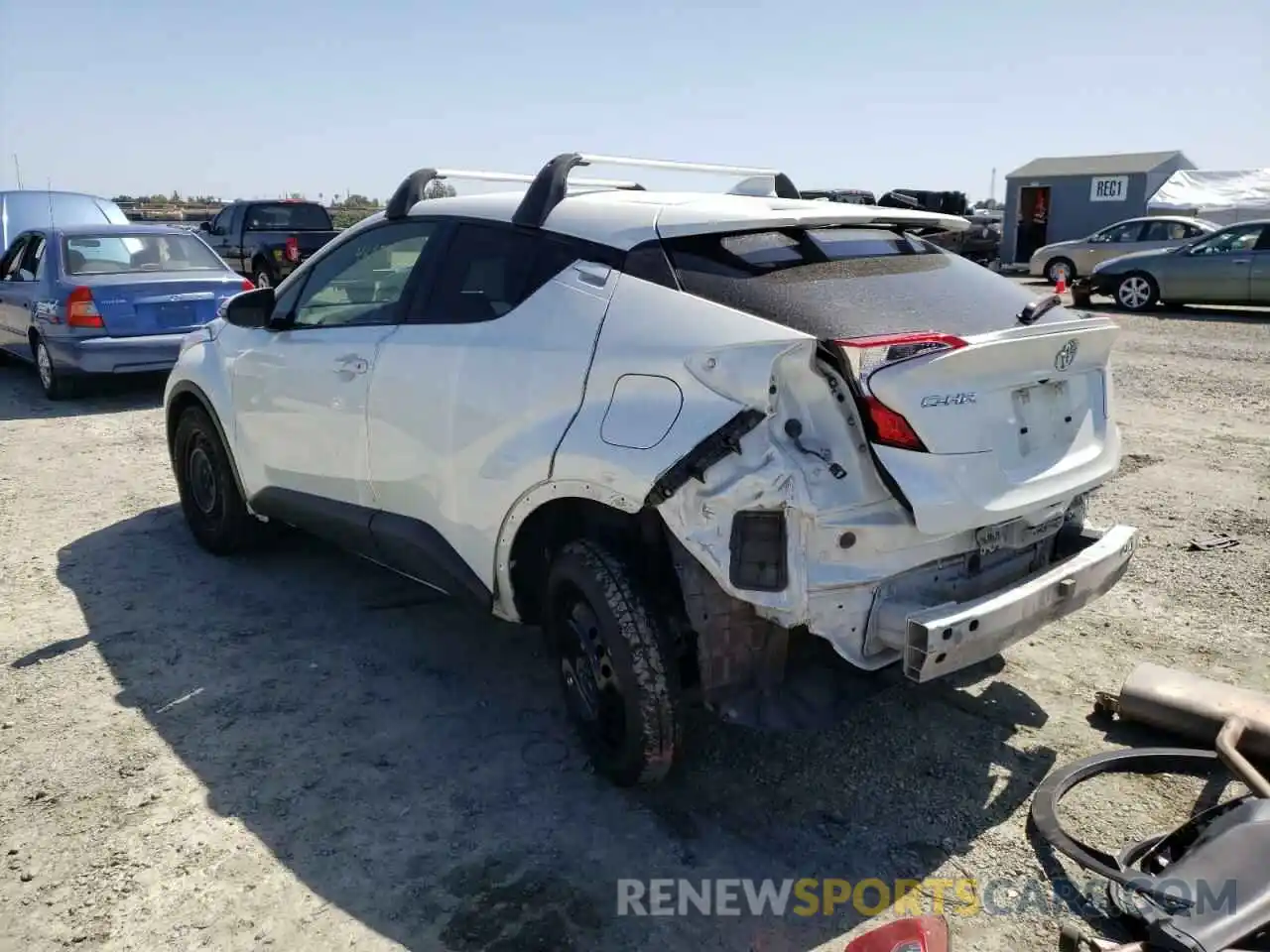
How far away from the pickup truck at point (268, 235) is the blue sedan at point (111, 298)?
707 cm

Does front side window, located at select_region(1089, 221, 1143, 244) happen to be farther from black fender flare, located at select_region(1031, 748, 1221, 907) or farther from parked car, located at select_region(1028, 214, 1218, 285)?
black fender flare, located at select_region(1031, 748, 1221, 907)

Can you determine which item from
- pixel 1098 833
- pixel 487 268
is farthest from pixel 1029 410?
pixel 487 268

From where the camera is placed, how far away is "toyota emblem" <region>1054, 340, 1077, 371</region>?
3188 mm

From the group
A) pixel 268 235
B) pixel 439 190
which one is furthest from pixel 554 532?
pixel 268 235

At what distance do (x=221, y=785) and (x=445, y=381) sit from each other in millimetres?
1563

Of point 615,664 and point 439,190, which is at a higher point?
point 439,190

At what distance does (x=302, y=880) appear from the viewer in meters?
2.88

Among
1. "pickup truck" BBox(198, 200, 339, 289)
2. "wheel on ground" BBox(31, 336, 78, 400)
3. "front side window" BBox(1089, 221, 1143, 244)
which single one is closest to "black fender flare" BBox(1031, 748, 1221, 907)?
"wheel on ground" BBox(31, 336, 78, 400)

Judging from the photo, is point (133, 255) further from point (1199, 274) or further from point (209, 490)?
point (1199, 274)

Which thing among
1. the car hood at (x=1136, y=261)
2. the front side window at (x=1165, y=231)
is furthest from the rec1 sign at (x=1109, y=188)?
the car hood at (x=1136, y=261)

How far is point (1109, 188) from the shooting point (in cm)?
2655

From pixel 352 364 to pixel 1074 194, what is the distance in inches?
1074

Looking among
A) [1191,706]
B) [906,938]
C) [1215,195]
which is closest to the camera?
[906,938]

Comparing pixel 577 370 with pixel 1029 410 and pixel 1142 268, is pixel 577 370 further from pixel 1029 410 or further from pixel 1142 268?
pixel 1142 268
